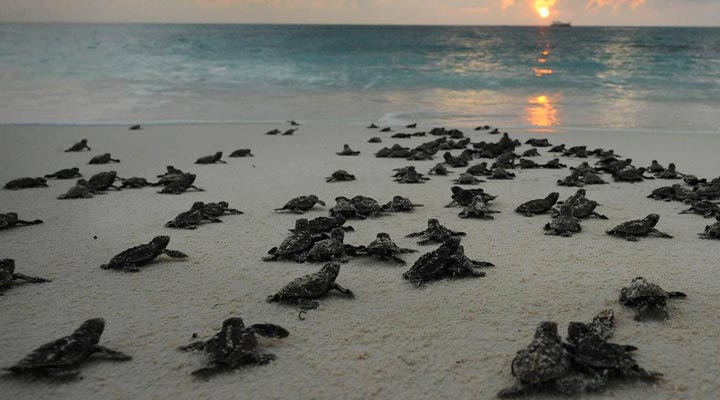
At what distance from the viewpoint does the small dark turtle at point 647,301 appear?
327cm

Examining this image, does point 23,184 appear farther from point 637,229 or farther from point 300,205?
point 637,229

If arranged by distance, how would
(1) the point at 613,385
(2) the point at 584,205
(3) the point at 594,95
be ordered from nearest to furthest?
(1) the point at 613,385 → (2) the point at 584,205 → (3) the point at 594,95

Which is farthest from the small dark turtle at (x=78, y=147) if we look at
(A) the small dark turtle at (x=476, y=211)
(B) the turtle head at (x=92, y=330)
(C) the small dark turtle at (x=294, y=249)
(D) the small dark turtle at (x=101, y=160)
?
(B) the turtle head at (x=92, y=330)

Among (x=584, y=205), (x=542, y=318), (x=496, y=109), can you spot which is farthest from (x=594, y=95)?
(x=542, y=318)

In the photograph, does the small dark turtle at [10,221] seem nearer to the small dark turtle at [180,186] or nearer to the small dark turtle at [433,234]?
the small dark turtle at [180,186]

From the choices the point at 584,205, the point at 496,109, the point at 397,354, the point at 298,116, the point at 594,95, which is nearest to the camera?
the point at 397,354

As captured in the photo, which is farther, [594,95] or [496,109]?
[594,95]

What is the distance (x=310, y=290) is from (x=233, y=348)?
0.85 metres

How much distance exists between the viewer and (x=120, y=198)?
6582 millimetres

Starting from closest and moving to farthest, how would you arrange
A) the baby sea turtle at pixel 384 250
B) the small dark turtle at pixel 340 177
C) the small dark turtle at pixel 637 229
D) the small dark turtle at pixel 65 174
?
the baby sea turtle at pixel 384 250 → the small dark turtle at pixel 637 229 → the small dark turtle at pixel 340 177 → the small dark turtle at pixel 65 174

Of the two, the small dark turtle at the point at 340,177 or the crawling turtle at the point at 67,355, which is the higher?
the crawling turtle at the point at 67,355

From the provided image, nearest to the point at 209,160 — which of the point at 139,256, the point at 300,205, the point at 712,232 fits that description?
the point at 300,205

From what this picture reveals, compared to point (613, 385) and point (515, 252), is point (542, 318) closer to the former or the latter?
point (613, 385)

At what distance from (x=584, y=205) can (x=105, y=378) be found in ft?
14.9
